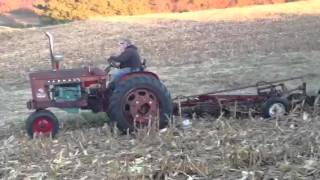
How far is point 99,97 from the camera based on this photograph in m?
9.03

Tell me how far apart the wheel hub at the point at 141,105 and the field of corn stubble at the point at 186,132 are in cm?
37

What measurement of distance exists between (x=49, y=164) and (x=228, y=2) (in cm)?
4877

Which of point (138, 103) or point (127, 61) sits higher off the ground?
point (127, 61)

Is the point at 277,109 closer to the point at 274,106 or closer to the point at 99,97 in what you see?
the point at 274,106

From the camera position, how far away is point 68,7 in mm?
46344

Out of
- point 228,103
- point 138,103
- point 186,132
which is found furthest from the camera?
point 228,103

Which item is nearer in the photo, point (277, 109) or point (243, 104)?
point (277, 109)

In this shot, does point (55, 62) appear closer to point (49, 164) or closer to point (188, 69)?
point (49, 164)

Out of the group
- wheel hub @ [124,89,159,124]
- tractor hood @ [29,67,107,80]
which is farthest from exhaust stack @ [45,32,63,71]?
wheel hub @ [124,89,159,124]

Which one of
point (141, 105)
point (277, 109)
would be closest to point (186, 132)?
point (141, 105)

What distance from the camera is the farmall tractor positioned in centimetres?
839

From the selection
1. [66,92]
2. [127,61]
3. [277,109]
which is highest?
[127,61]

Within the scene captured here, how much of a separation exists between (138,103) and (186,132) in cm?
132

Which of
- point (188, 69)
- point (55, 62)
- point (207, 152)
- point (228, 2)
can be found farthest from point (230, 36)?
point (228, 2)
